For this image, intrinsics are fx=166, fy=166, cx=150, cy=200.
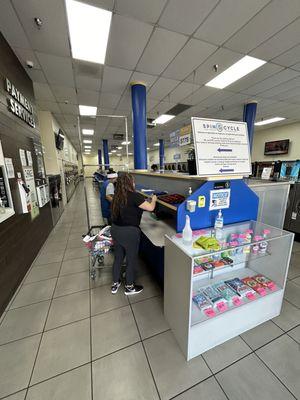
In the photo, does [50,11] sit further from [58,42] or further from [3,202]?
[3,202]

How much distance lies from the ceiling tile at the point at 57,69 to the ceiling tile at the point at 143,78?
1.25m

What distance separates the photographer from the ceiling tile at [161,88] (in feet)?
12.5

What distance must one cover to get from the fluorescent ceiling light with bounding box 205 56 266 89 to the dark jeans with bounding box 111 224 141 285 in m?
3.73

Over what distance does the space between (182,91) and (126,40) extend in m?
2.20

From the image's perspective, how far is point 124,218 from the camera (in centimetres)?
178

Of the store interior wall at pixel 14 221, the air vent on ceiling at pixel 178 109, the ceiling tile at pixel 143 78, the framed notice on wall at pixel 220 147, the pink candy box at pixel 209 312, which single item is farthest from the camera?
the air vent on ceiling at pixel 178 109

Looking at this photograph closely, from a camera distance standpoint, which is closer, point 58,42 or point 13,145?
point 13,145

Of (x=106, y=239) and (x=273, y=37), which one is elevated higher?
(x=273, y=37)

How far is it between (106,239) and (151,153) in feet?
59.7

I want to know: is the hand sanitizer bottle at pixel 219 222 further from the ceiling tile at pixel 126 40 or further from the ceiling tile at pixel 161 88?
the ceiling tile at pixel 161 88

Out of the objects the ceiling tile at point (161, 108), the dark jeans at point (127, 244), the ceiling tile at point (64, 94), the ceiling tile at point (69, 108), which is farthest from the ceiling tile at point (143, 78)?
the dark jeans at point (127, 244)

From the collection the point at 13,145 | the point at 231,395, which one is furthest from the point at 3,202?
the point at 231,395

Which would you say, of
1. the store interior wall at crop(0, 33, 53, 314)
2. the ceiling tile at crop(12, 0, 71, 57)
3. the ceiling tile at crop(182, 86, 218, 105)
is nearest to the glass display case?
the store interior wall at crop(0, 33, 53, 314)

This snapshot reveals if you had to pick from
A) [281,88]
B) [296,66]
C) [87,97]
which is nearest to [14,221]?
[87,97]
